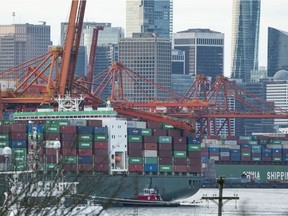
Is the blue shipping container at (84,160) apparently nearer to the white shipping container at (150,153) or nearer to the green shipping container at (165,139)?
the white shipping container at (150,153)

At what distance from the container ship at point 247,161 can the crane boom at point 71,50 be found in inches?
1619

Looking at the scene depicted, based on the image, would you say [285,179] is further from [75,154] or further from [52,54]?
[75,154]

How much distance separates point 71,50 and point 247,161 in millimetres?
50055

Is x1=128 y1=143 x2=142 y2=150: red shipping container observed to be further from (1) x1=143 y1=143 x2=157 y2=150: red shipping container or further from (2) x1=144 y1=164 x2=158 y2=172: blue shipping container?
(2) x1=144 y1=164 x2=158 y2=172: blue shipping container

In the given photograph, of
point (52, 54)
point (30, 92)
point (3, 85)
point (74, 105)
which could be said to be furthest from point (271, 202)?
point (3, 85)

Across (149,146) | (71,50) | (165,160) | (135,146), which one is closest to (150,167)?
(149,146)

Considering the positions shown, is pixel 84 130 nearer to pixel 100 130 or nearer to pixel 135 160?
pixel 100 130

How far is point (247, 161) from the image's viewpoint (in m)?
150

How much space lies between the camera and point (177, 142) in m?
89.2

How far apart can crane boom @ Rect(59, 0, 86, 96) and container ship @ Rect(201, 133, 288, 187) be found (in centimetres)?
4112

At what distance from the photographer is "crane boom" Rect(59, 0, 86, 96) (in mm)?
102500

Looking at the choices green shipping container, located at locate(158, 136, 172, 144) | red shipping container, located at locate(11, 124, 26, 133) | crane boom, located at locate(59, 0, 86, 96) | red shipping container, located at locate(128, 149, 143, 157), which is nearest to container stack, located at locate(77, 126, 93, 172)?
red shipping container, located at locate(11, 124, 26, 133)

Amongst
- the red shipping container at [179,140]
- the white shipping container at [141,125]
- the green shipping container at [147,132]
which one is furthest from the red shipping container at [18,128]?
the white shipping container at [141,125]

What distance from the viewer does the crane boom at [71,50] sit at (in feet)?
336
